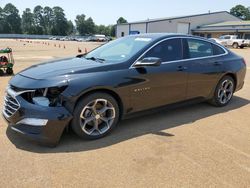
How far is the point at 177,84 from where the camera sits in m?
4.81

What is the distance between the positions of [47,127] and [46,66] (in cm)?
121

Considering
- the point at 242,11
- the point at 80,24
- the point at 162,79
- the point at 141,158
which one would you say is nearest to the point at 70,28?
the point at 80,24

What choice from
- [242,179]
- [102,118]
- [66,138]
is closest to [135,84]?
[102,118]

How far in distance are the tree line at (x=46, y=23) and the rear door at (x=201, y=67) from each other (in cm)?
11694

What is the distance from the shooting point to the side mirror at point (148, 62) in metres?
4.19

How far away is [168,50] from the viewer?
15.6ft

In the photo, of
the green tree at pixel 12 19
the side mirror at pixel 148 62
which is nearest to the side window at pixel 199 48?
the side mirror at pixel 148 62

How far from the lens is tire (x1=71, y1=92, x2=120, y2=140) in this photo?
3.76 m

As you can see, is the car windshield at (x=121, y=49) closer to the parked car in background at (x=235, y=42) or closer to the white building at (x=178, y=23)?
the parked car in background at (x=235, y=42)

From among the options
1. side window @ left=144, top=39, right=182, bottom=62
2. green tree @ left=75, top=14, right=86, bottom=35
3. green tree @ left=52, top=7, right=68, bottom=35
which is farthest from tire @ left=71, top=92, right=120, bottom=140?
green tree @ left=75, top=14, right=86, bottom=35

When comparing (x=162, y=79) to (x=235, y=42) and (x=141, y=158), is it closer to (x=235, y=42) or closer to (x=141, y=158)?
(x=141, y=158)

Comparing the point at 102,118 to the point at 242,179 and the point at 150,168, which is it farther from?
the point at 242,179

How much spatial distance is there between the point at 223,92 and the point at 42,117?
4052 millimetres

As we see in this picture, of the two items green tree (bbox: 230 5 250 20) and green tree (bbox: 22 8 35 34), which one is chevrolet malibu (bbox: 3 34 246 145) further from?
green tree (bbox: 22 8 35 34)
